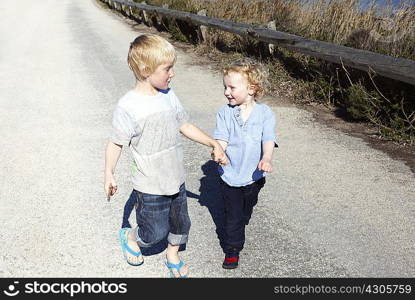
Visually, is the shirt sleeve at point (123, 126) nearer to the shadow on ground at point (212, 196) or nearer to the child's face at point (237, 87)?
the child's face at point (237, 87)

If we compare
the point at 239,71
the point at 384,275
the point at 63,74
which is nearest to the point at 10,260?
the point at 239,71

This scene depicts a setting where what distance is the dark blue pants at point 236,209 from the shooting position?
9.02 feet

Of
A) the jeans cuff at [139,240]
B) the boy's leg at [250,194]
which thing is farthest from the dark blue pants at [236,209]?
the jeans cuff at [139,240]

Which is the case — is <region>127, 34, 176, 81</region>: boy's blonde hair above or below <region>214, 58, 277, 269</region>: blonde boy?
above

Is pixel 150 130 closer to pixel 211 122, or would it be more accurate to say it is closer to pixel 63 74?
pixel 211 122

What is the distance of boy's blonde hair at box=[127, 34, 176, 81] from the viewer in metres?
2.27

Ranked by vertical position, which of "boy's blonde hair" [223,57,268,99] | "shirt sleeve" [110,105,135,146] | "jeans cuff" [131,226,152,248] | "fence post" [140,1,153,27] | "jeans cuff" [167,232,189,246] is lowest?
"fence post" [140,1,153,27]

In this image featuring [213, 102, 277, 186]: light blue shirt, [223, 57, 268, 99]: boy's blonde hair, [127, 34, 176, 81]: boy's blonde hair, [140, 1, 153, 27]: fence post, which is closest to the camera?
[127, 34, 176, 81]: boy's blonde hair

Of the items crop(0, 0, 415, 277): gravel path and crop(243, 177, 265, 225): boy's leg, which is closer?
crop(243, 177, 265, 225): boy's leg

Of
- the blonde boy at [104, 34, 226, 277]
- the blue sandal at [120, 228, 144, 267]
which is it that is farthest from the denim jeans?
the blue sandal at [120, 228, 144, 267]

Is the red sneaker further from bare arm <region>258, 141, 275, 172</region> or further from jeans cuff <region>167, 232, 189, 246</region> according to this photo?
bare arm <region>258, 141, 275, 172</region>

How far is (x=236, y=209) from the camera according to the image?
2.76m

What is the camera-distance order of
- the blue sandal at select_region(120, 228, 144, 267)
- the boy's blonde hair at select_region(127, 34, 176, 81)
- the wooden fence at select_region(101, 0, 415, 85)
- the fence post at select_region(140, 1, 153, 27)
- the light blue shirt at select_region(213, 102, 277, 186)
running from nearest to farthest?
the boy's blonde hair at select_region(127, 34, 176, 81) → the light blue shirt at select_region(213, 102, 277, 186) → the blue sandal at select_region(120, 228, 144, 267) → the wooden fence at select_region(101, 0, 415, 85) → the fence post at select_region(140, 1, 153, 27)

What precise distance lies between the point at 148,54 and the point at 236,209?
111 cm
